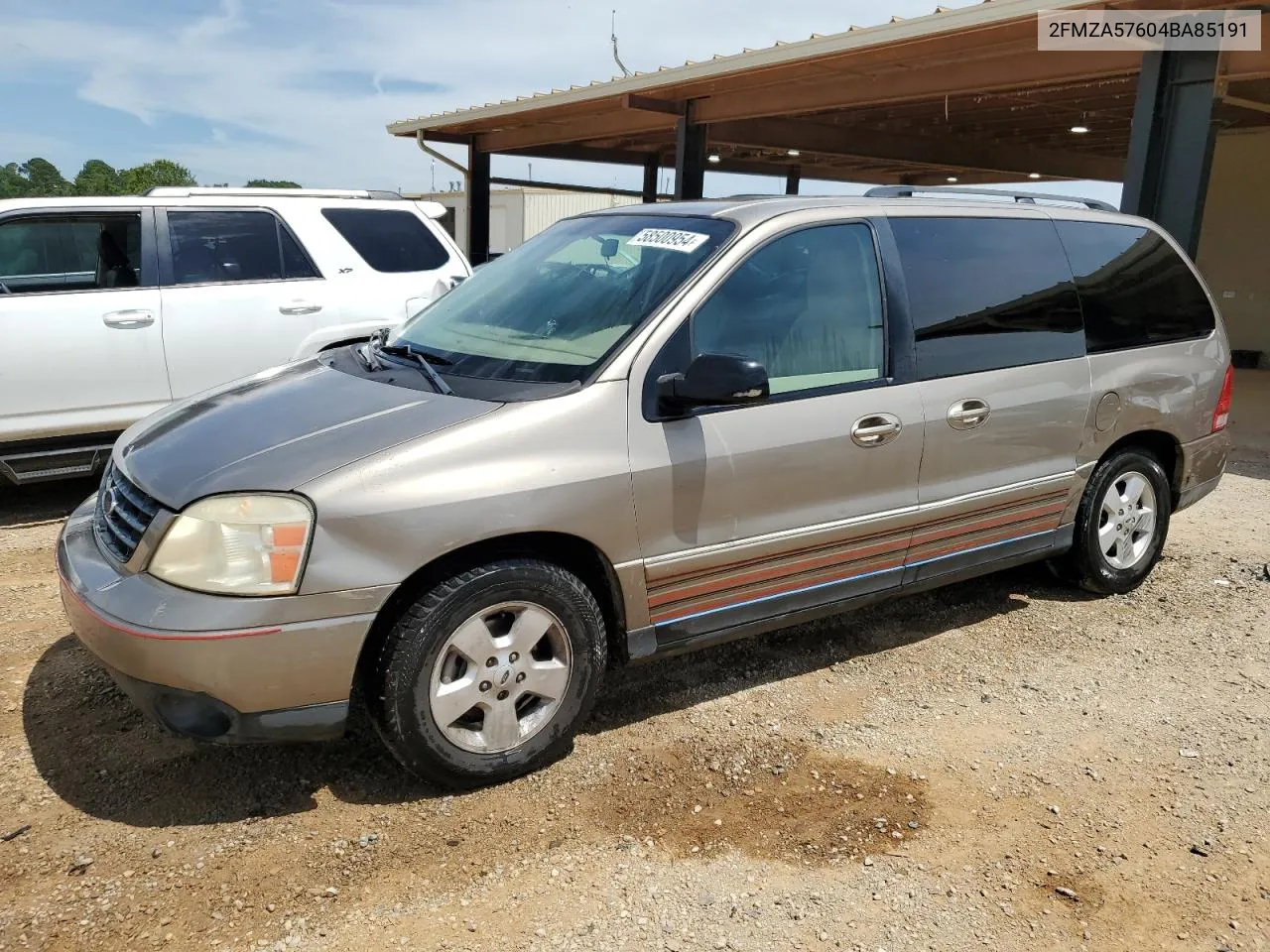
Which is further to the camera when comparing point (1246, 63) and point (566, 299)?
point (1246, 63)

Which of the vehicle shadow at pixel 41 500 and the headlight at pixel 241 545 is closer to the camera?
the headlight at pixel 241 545

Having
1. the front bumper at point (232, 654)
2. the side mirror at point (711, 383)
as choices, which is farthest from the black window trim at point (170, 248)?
the side mirror at point (711, 383)

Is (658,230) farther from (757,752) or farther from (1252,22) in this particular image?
(1252,22)

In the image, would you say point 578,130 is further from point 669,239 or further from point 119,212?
point 669,239

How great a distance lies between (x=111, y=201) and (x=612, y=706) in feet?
15.0

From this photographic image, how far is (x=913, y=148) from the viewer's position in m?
17.2

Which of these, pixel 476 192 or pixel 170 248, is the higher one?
pixel 476 192

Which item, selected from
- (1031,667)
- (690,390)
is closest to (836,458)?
(690,390)

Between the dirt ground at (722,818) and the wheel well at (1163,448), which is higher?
the wheel well at (1163,448)

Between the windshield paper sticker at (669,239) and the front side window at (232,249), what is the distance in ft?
11.6

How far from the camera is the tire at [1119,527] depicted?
15.5ft

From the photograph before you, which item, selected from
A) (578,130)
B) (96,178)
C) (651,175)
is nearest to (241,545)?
(578,130)

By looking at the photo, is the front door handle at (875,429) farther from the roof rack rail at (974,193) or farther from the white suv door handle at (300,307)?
the white suv door handle at (300,307)

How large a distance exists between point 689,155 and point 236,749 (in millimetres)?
11119
